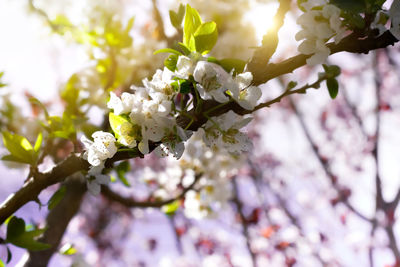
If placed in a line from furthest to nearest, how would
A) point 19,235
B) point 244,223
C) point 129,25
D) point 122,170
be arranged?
point 244,223
point 129,25
point 122,170
point 19,235

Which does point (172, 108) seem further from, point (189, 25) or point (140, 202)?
point (140, 202)

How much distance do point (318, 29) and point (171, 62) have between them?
28 cm

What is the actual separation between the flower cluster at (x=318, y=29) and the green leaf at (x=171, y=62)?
0.79 feet

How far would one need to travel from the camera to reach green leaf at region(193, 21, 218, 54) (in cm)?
60

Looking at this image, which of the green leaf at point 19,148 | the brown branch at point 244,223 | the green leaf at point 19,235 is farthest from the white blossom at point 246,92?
the brown branch at point 244,223

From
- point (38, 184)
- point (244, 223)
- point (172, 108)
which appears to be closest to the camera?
point (172, 108)

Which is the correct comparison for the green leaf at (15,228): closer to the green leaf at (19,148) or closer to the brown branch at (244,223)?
the green leaf at (19,148)

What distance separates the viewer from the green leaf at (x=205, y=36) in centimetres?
60

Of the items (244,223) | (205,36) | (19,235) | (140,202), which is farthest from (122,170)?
(244,223)

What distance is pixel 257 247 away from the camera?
4797mm

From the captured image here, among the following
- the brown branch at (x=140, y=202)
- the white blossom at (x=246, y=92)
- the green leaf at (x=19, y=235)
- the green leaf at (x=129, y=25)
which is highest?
the white blossom at (x=246, y=92)

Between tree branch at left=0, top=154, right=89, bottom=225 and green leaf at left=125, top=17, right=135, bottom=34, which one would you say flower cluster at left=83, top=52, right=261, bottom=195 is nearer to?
tree branch at left=0, top=154, right=89, bottom=225

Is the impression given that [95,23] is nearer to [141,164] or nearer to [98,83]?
[98,83]

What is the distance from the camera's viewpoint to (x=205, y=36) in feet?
1.97
